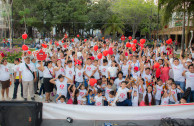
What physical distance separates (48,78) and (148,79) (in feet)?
11.3

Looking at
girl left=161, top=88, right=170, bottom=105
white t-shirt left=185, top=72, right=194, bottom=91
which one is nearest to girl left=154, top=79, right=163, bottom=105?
girl left=161, top=88, right=170, bottom=105

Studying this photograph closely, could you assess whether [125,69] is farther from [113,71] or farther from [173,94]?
[173,94]

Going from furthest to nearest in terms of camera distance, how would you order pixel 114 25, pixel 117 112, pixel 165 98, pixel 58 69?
pixel 114 25 < pixel 58 69 < pixel 165 98 < pixel 117 112

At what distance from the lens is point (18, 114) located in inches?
147

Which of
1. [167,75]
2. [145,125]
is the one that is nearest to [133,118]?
[145,125]

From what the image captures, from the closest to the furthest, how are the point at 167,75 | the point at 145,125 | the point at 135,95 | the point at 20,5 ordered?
the point at 145,125 < the point at 135,95 < the point at 167,75 < the point at 20,5

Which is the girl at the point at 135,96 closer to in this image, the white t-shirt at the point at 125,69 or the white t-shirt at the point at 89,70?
the white t-shirt at the point at 125,69

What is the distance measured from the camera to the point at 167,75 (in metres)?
6.97

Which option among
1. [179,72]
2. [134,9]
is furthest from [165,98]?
[134,9]

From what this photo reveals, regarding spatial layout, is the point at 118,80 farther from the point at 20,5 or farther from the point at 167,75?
the point at 20,5

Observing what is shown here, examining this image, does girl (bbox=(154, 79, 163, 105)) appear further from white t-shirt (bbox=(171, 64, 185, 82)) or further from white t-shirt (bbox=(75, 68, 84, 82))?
white t-shirt (bbox=(75, 68, 84, 82))

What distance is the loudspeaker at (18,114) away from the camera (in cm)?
369

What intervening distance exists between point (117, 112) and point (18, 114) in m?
2.10

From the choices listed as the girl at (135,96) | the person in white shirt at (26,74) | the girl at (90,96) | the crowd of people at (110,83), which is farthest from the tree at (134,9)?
the girl at (90,96)
